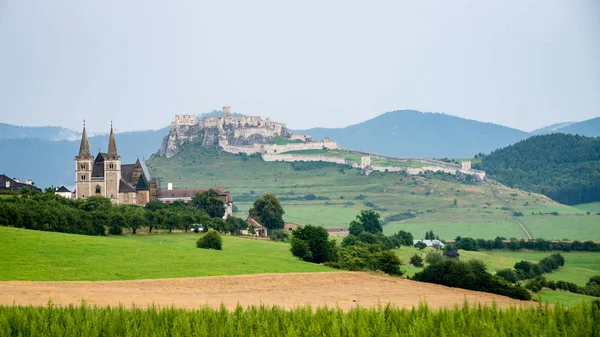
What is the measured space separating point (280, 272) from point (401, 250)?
36.0m

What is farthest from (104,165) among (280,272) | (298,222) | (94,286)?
(94,286)

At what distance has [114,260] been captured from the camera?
171 ft

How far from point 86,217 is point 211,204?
34.2m

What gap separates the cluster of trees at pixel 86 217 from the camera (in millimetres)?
64500

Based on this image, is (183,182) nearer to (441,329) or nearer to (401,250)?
(401,250)

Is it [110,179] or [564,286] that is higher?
[110,179]

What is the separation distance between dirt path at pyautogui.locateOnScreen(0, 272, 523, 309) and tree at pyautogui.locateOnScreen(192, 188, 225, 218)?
159 feet

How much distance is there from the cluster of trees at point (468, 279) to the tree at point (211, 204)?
49.1 m

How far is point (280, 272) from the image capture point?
5441 centimetres

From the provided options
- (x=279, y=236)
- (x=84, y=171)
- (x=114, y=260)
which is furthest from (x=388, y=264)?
(x=84, y=171)

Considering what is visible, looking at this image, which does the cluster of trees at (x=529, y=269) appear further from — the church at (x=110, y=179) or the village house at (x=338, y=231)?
the church at (x=110, y=179)

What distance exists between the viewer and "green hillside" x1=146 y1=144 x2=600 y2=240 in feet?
435

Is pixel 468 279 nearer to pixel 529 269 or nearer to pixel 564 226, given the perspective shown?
pixel 529 269

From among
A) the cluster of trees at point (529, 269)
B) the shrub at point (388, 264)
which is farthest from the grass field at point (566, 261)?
the shrub at point (388, 264)
